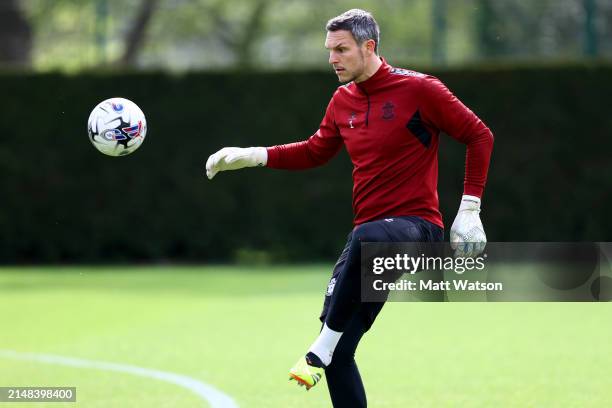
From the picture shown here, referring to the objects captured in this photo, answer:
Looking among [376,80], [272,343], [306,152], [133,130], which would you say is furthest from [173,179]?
[376,80]

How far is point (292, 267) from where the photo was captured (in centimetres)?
1742

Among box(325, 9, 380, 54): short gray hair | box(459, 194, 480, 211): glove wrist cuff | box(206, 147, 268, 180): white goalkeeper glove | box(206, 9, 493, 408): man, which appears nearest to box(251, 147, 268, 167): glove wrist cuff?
box(206, 147, 268, 180): white goalkeeper glove

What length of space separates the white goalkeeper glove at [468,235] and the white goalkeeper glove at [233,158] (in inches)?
50.4

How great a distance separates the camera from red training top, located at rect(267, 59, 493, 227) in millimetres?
5551

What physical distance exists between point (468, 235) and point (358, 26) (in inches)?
49.7

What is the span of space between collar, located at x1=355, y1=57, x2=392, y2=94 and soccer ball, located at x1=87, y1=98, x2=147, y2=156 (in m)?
1.82

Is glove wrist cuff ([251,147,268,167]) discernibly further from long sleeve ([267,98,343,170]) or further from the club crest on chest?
the club crest on chest

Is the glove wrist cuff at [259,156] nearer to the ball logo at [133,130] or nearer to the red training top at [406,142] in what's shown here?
the red training top at [406,142]

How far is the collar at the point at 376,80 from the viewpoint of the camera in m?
5.68

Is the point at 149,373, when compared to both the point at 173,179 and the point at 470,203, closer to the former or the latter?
the point at 470,203

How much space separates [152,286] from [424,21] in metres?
14.3

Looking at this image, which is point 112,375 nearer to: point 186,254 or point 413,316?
point 413,316

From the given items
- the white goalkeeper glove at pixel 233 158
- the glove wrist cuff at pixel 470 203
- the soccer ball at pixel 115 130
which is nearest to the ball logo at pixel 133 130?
the soccer ball at pixel 115 130

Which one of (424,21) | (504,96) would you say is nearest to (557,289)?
(504,96)
